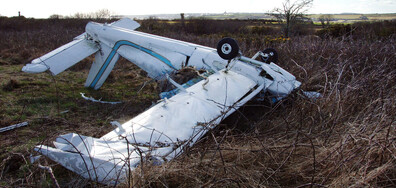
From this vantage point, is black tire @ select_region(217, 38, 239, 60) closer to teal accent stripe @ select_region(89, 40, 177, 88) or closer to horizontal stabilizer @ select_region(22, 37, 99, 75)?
teal accent stripe @ select_region(89, 40, 177, 88)

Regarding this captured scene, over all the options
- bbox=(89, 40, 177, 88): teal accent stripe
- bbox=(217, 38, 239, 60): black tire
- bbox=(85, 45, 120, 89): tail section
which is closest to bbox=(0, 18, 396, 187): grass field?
bbox=(85, 45, 120, 89): tail section

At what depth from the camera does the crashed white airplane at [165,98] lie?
2.59 m

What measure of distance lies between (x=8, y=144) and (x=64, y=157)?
245cm

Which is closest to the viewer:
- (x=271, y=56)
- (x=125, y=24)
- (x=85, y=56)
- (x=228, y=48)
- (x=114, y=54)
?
(x=228, y=48)

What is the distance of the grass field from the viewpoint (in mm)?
2477

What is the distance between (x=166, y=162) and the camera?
2.66 m

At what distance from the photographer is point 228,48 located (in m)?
5.37

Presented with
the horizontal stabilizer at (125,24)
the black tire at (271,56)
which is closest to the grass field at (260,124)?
the black tire at (271,56)

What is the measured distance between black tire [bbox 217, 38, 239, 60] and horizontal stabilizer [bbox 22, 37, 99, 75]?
4074mm

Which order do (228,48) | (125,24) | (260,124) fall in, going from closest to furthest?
(260,124) → (228,48) → (125,24)

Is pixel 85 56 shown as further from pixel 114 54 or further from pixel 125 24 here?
pixel 125 24

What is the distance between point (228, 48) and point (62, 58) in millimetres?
4402

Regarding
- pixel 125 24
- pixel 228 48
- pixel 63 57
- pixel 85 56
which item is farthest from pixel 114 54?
pixel 228 48

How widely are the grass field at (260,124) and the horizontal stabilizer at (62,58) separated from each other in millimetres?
468
